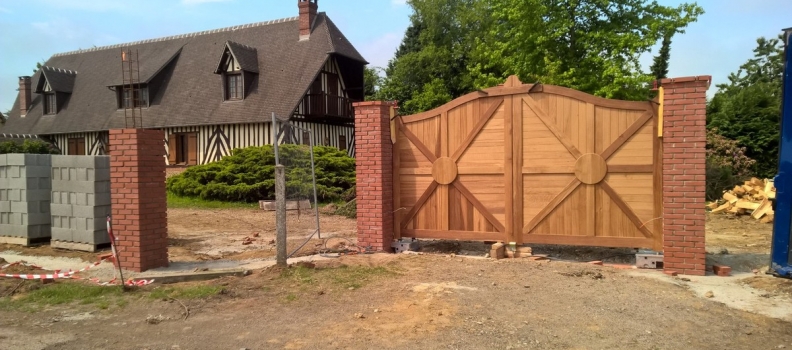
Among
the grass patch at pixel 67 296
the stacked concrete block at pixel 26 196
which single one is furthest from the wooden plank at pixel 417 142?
the stacked concrete block at pixel 26 196

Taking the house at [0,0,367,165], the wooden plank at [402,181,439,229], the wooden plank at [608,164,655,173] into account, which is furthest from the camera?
the house at [0,0,367,165]

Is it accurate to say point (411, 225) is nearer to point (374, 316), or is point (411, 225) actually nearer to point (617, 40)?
point (374, 316)

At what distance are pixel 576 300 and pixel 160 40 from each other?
107 ft

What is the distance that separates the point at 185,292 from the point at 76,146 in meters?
28.8

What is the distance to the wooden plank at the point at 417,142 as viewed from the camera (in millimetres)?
8414

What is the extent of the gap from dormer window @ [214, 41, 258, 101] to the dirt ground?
2013 cm

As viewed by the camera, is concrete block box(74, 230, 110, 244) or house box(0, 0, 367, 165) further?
house box(0, 0, 367, 165)

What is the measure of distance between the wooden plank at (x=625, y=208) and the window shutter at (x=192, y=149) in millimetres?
22933

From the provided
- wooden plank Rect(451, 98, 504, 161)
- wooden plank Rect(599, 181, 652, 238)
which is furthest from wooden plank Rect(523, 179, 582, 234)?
wooden plank Rect(451, 98, 504, 161)

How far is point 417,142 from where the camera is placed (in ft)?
27.9

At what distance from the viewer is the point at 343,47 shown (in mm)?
27281

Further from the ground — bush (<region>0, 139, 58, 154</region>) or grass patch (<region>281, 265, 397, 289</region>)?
bush (<region>0, 139, 58, 154</region>)

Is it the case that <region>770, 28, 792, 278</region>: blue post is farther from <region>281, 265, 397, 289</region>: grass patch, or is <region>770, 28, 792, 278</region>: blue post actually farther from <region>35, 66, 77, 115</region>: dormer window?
<region>35, 66, 77, 115</region>: dormer window

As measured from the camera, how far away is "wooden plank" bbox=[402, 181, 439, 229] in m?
8.42
